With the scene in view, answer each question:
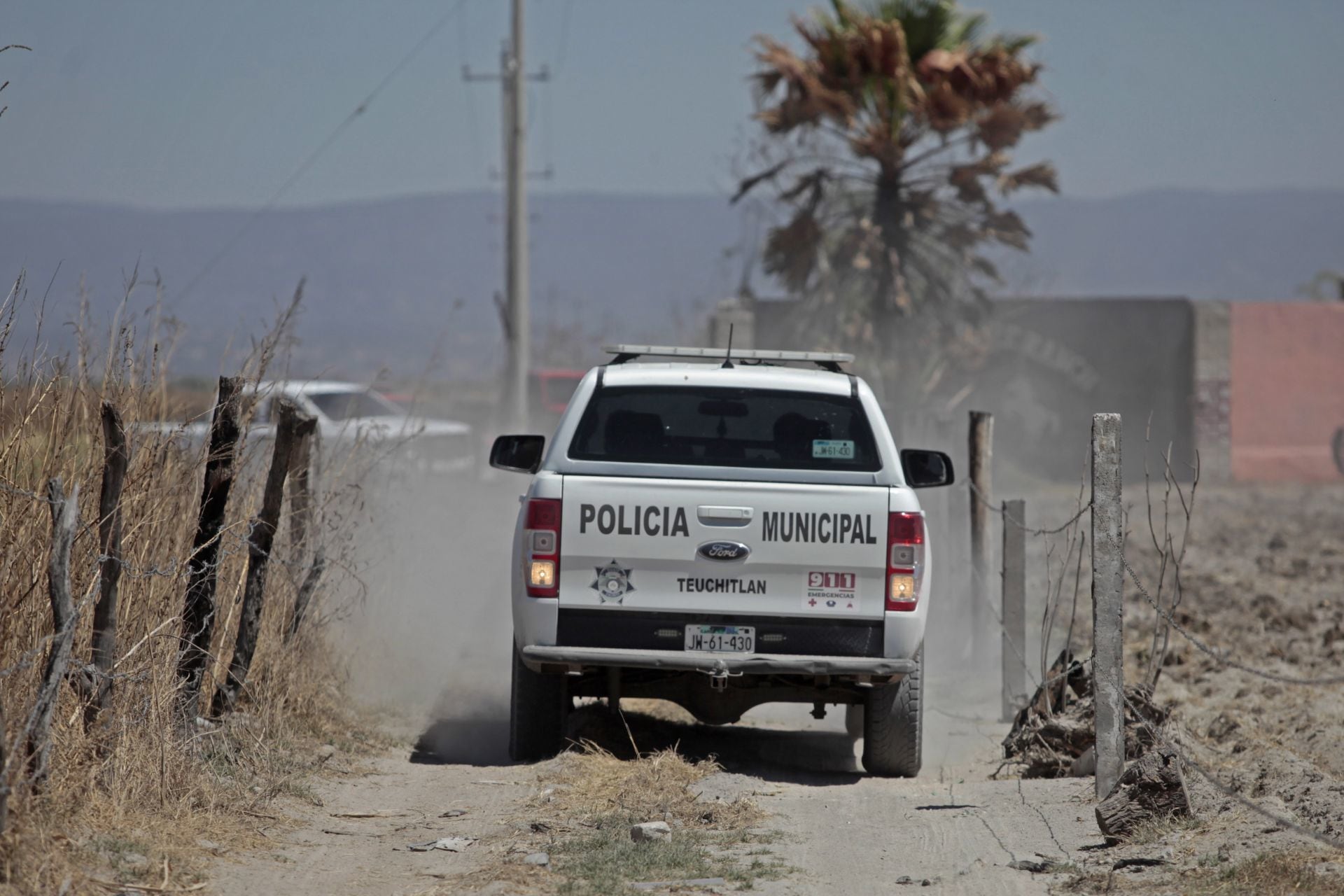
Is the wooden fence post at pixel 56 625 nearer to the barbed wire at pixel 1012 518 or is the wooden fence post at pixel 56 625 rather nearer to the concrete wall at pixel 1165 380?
the barbed wire at pixel 1012 518

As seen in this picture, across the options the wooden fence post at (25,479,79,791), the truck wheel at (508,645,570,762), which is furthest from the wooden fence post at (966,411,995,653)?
the wooden fence post at (25,479,79,791)

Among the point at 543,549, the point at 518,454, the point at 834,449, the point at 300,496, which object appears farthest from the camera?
the point at 300,496

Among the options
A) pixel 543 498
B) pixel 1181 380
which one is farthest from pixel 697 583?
pixel 1181 380

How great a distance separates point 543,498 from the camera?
6.98 m

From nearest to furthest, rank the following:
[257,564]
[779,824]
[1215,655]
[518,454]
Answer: [1215,655] → [779,824] → [257,564] → [518,454]

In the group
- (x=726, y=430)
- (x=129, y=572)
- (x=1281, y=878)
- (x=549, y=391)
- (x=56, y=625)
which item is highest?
(x=549, y=391)

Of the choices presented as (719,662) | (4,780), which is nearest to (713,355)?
(719,662)

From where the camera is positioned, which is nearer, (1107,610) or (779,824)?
(779,824)

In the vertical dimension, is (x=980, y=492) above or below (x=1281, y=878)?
above

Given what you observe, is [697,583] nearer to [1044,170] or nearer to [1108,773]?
[1108,773]

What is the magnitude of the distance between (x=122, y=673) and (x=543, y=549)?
1.89 m

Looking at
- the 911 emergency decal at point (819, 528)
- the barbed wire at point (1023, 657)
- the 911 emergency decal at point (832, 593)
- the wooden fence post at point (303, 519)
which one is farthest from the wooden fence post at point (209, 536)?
the barbed wire at point (1023, 657)

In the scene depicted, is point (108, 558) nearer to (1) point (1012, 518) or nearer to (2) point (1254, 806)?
(2) point (1254, 806)

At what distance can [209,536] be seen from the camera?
6598 mm
